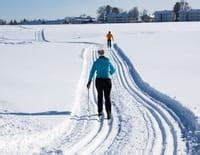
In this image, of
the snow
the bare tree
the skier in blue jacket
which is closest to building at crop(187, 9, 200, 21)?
the bare tree

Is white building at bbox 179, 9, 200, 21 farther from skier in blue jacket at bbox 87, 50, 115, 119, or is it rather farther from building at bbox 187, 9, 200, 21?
skier in blue jacket at bbox 87, 50, 115, 119

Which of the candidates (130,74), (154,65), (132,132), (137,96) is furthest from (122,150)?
(154,65)

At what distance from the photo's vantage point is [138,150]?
718 centimetres

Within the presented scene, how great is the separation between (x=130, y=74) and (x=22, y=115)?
30.7ft

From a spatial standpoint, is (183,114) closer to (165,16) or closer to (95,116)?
(95,116)

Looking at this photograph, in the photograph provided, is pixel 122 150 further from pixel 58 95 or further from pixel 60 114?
pixel 58 95

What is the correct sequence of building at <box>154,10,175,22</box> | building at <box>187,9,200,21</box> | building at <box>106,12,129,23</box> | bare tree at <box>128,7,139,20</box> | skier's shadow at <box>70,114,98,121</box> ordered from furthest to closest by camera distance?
bare tree at <box>128,7,139,20</box> → building at <box>106,12,129,23</box> → building at <box>154,10,175,22</box> → building at <box>187,9,200,21</box> → skier's shadow at <box>70,114,98,121</box>

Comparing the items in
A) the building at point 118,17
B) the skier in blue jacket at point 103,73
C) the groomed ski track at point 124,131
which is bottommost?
the building at point 118,17

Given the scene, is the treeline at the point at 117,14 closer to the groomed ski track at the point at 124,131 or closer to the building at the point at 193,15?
the building at the point at 193,15

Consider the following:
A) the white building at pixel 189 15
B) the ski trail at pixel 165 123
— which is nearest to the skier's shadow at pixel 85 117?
the ski trail at pixel 165 123

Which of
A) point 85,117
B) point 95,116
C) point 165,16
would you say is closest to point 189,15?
point 165,16

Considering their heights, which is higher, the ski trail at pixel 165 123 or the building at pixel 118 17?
the ski trail at pixel 165 123

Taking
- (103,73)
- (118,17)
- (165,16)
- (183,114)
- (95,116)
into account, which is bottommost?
(118,17)

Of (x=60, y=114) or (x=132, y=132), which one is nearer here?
(x=132, y=132)
